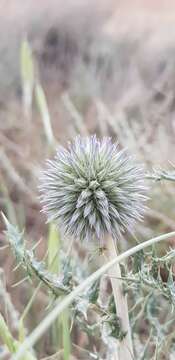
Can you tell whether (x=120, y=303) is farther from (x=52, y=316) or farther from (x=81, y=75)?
(x=81, y=75)

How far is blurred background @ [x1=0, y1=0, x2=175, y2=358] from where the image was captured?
2021mm

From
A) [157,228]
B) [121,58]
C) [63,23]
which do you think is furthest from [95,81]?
[157,228]

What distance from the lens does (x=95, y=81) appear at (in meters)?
2.75

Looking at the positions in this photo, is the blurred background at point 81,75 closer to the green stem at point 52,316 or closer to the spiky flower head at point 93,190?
the spiky flower head at point 93,190

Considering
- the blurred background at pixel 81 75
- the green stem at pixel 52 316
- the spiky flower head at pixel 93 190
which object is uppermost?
the blurred background at pixel 81 75

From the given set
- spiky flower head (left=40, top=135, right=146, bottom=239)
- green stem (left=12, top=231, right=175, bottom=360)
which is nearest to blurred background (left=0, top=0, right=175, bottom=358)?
spiky flower head (left=40, top=135, right=146, bottom=239)

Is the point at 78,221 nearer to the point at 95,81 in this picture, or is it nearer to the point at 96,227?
the point at 96,227

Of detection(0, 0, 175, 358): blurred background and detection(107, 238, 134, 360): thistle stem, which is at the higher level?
detection(0, 0, 175, 358): blurred background

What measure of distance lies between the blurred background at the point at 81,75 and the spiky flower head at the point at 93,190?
0.96 meters

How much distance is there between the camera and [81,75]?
9.18 ft

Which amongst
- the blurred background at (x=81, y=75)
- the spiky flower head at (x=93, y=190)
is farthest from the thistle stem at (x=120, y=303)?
the blurred background at (x=81, y=75)

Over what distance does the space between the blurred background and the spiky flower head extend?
96cm

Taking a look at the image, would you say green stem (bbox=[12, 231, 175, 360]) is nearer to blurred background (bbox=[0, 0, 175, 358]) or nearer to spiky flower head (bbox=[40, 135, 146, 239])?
spiky flower head (bbox=[40, 135, 146, 239])

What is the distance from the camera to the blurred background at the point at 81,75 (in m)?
2.02
